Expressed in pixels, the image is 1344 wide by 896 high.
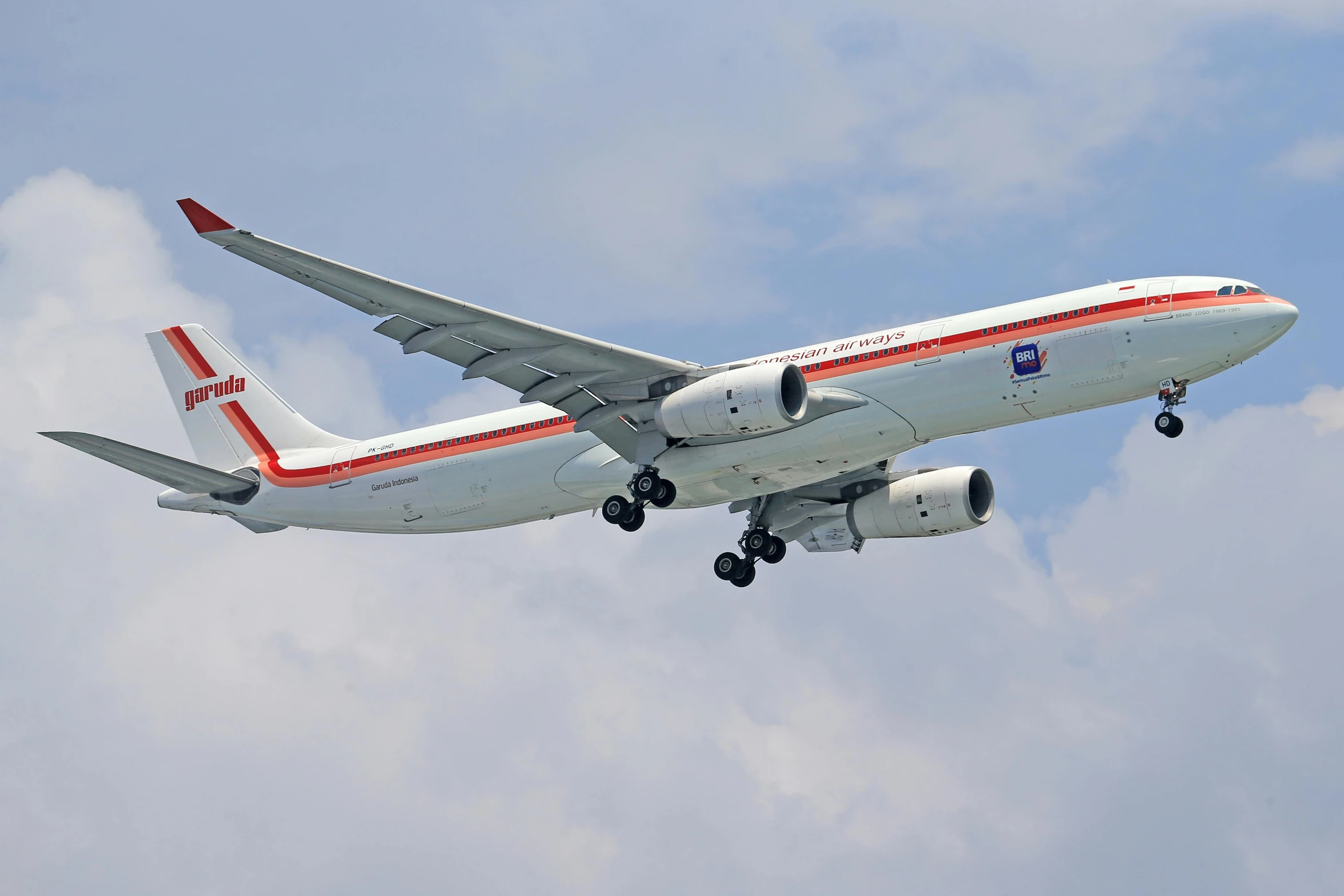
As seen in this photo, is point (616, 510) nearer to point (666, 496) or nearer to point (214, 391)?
point (666, 496)

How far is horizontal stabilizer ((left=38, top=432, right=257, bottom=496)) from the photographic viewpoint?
37969 mm

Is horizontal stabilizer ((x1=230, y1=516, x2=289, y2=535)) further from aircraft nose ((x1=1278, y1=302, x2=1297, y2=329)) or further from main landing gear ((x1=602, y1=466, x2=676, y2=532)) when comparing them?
aircraft nose ((x1=1278, y1=302, x2=1297, y2=329))

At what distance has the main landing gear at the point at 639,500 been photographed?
3841 centimetres

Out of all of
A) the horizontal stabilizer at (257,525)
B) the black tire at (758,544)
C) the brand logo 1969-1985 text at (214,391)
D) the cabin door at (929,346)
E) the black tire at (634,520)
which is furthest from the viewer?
the brand logo 1969-1985 text at (214,391)

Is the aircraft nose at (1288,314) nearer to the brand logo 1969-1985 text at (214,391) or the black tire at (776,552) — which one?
the black tire at (776,552)

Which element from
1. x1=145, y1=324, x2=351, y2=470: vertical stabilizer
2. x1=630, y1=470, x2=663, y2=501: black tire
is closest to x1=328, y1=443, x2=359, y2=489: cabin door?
x1=145, y1=324, x2=351, y2=470: vertical stabilizer

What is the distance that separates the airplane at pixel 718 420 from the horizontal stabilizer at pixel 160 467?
0.24 feet

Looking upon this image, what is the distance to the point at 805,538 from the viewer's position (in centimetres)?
4528

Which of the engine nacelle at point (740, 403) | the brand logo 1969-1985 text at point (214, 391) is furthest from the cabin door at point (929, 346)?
the brand logo 1969-1985 text at point (214, 391)

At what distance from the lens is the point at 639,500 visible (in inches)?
1524

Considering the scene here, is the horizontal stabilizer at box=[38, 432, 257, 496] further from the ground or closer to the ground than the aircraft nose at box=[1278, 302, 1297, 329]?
closer to the ground

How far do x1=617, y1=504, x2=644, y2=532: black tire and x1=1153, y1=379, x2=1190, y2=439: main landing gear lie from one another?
43.5 feet

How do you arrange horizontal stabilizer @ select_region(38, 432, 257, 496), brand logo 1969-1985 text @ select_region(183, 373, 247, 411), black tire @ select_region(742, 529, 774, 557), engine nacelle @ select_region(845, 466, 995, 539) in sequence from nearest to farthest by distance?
horizontal stabilizer @ select_region(38, 432, 257, 496), engine nacelle @ select_region(845, 466, 995, 539), black tire @ select_region(742, 529, 774, 557), brand logo 1969-1985 text @ select_region(183, 373, 247, 411)

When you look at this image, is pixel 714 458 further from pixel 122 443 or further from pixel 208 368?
pixel 208 368
